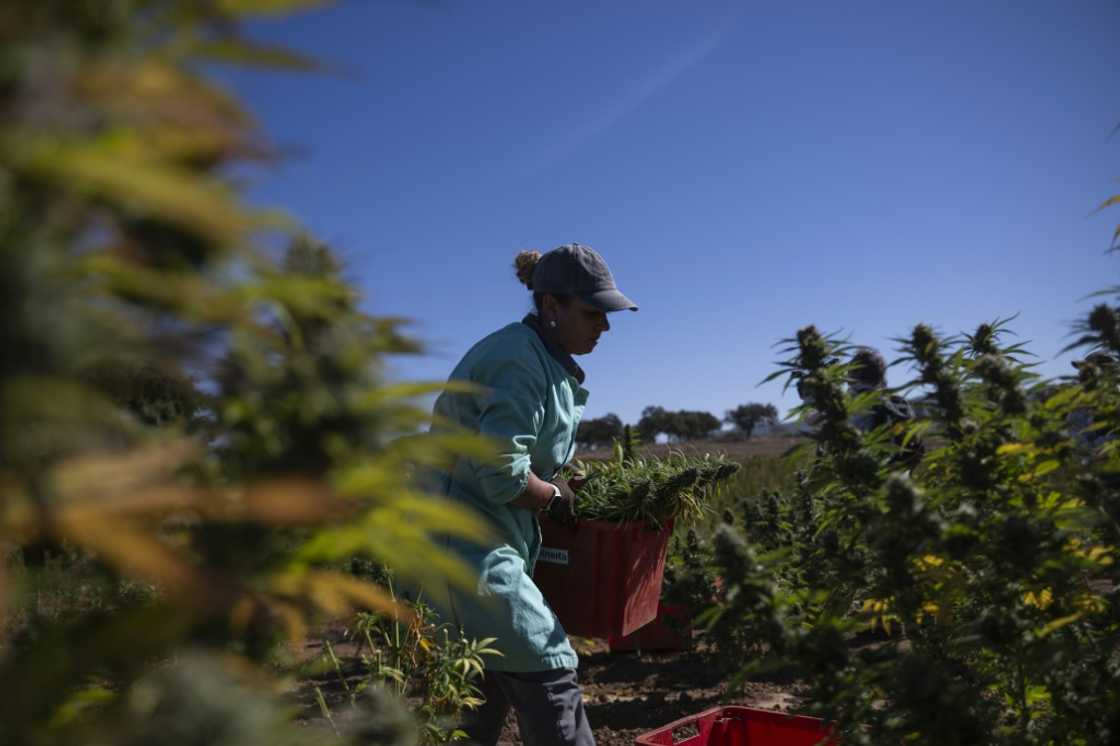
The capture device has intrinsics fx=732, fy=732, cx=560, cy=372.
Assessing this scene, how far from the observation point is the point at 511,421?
93.0 inches

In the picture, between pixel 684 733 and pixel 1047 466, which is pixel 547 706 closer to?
pixel 684 733

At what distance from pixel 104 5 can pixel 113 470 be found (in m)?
0.31

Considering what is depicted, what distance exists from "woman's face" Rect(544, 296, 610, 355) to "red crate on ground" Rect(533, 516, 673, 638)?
693 millimetres

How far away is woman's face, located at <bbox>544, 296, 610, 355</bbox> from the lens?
2717mm

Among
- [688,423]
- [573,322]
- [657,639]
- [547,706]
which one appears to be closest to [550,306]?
[573,322]

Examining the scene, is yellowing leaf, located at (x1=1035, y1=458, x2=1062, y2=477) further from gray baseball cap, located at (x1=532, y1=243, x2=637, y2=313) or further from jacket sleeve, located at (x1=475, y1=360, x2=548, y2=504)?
gray baseball cap, located at (x1=532, y1=243, x2=637, y2=313)

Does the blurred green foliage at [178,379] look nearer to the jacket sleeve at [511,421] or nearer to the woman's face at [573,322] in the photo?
the jacket sleeve at [511,421]

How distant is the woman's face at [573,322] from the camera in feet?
8.91

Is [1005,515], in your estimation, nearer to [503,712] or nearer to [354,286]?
[354,286]

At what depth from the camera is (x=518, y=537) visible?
2.54 m

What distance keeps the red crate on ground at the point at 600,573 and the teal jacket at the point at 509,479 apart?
0.25 meters

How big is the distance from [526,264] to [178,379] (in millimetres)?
2467

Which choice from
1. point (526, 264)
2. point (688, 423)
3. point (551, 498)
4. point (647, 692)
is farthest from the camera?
point (688, 423)

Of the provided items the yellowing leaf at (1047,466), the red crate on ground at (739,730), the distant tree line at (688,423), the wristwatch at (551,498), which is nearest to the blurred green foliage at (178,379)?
the yellowing leaf at (1047,466)
